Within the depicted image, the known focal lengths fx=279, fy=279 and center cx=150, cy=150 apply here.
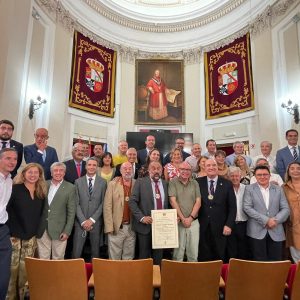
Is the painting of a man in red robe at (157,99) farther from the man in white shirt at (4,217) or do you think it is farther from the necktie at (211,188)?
the man in white shirt at (4,217)

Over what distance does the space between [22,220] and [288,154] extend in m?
4.04

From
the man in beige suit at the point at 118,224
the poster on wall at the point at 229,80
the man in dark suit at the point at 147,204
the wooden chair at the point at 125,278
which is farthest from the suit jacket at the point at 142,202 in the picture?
the poster on wall at the point at 229,80

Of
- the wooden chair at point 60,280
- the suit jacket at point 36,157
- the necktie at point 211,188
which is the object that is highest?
the suit jacket at point 36,157

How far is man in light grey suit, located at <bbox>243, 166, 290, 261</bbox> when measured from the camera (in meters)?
3.12

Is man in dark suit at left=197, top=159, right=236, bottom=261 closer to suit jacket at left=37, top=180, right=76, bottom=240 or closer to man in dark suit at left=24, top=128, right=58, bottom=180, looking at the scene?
suit jacket at left=37, top=180, right=76, bottom=240

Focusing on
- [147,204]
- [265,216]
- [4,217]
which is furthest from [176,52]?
[4,217]

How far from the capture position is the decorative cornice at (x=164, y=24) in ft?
31.3

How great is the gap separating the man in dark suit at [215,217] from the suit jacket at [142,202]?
1.61ft

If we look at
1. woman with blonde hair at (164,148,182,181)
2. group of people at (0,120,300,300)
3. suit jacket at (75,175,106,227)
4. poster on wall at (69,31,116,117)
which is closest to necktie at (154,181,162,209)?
group of people at (0,120,300,300)

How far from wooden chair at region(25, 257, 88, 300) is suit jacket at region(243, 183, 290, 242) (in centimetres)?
207

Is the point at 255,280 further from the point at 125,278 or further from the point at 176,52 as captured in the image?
the point at 176,52

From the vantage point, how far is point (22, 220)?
270cm

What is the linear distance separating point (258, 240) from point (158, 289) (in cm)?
156

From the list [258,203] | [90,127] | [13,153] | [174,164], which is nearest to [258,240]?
[258,203]
